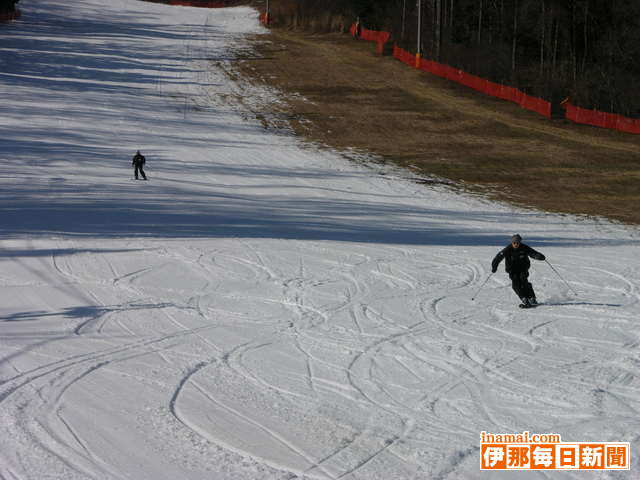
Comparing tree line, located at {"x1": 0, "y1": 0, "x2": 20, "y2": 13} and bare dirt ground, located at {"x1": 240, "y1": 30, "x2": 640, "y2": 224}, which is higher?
tree line, located at {"x1": 0, "y1": 0, "x2": 20, "y2": 13}

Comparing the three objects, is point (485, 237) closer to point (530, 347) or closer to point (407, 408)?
point (530, 347)

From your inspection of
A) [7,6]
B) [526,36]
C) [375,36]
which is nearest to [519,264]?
[375,36]

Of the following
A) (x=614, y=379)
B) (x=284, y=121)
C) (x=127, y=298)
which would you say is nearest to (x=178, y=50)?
(x=284, y=121)

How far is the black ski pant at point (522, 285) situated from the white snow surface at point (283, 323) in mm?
290

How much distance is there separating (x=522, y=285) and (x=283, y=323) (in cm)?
410

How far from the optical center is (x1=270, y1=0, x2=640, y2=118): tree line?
48.3 metres

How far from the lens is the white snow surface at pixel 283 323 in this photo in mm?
7625

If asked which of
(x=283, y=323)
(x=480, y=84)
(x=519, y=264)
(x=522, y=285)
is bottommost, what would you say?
(x=283, y=323)

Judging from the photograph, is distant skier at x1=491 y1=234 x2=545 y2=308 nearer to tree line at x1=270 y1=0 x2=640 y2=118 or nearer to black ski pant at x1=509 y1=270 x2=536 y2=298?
black ski pant at x1=509 y1=270 x2=536 y2=298

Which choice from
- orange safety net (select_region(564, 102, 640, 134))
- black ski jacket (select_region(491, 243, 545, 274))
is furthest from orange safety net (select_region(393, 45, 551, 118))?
black ski jacket (select_region(491, 243, 545, 274))

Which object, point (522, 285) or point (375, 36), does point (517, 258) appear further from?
point (375, 36)

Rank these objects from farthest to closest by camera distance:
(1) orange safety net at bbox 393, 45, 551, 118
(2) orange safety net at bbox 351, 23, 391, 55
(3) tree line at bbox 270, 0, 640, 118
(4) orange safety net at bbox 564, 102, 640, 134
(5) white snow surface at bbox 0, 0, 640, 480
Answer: (2) orange safety net at bbox 351, 23, 391, 55 → (3) tree line at bbox 270, 0, 640, 118 → (1) orange safety net at bbox 393, 45, 551, 118 → (4) orange safety net at bbox 564, 102, 640, 134 → (5) white snow surface at bbox 0, 0, 640, 480

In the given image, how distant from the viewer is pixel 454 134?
36344 mm

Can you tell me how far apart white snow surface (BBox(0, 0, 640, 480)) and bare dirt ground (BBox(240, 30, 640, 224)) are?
10.7 ft
